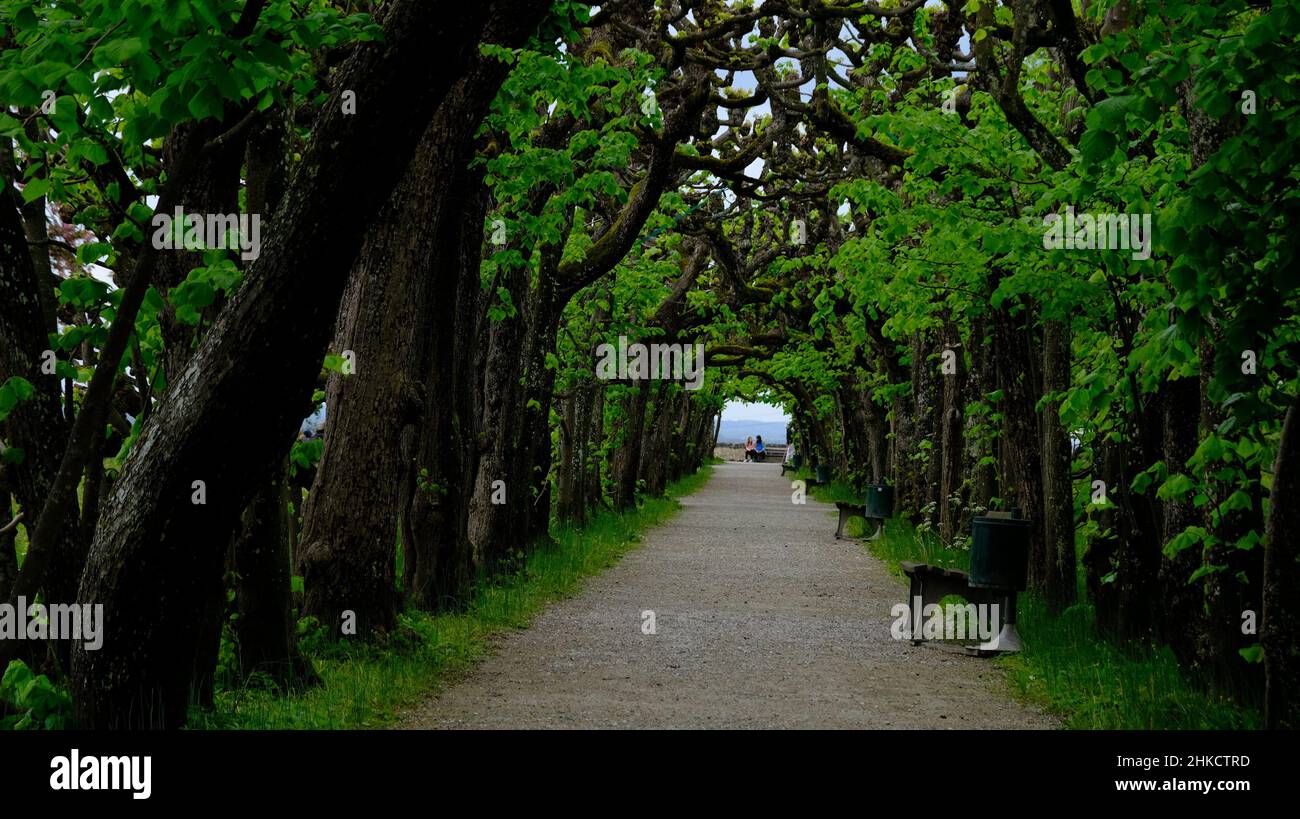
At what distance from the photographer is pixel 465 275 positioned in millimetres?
11336

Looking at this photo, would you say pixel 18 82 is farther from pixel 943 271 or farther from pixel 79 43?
pixel 943 271

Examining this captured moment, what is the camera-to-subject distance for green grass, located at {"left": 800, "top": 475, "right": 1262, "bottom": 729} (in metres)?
7.23

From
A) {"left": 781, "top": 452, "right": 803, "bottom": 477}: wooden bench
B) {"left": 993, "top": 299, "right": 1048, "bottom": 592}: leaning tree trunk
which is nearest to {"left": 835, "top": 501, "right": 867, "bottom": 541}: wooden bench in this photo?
{"left": 993, "top": 299, "right": 1048, "bottom": 592}: leaning tree trunk

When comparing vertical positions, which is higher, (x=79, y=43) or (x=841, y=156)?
(x=841, y=156)

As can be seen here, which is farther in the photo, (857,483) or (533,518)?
(857,483)

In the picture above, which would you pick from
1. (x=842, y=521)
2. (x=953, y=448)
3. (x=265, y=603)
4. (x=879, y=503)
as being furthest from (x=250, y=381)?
(x=842, y=521)

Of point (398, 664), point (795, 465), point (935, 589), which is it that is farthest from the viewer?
point (795, 465)

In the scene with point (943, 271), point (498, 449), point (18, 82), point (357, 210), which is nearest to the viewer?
point (18, 82)

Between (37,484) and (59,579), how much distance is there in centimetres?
51

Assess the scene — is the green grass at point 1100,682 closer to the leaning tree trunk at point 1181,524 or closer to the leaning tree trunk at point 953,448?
the leaning tree trunk at point 1181,524

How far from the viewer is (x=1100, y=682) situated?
8.58 m

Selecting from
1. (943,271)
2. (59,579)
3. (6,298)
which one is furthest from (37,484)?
(943,271)

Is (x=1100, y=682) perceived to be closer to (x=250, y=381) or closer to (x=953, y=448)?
(x=250, y=381)

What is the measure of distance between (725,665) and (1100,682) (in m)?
2.91
